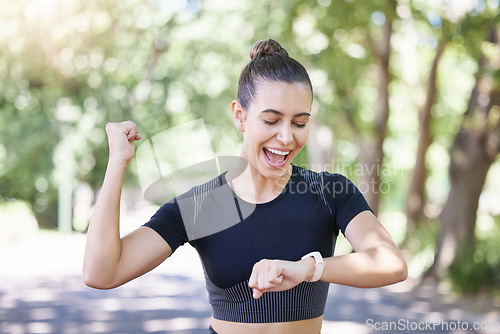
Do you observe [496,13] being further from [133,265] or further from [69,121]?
[69,121]

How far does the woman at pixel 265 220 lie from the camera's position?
2174 mm

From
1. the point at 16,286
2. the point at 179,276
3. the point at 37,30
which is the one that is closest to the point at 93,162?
the point at 37,30

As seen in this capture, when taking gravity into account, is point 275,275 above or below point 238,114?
below

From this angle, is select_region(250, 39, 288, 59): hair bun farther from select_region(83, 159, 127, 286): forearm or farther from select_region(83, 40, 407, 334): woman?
select_region(83, 159, 127, 286): forearm

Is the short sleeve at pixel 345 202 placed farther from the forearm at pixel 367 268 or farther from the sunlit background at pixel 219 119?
the sunlit background at pixel 219 119

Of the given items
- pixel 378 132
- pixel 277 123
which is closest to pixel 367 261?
pixel 277 123

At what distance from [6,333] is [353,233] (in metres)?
6.10

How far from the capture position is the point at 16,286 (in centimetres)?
1082

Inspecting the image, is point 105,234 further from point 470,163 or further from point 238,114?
point 470,163

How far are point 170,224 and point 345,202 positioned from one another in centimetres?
59

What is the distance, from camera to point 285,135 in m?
2.16

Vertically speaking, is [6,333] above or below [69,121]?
below

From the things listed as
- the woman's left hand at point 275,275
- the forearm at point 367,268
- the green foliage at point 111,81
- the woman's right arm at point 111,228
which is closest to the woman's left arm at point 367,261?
the forearm at point 367,268

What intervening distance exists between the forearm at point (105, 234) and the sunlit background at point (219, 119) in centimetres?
107
